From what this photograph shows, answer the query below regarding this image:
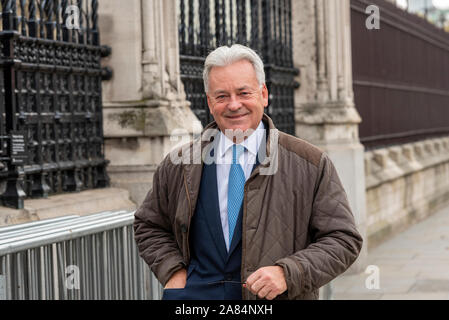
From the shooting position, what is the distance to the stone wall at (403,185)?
41.3 ft

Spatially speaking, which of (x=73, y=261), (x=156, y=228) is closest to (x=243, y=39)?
(x=73, y=261)

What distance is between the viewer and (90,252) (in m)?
4.74

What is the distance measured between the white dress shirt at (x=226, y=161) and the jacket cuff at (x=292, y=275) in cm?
27

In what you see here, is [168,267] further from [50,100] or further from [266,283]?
[50,100]

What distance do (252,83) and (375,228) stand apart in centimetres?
983

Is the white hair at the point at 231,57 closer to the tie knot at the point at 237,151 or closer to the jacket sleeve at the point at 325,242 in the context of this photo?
the tie knot at the point at 237,151

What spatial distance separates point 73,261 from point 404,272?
6.66 metres

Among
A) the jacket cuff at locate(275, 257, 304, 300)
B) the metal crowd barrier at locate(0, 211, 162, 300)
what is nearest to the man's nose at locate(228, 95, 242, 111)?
the jacket cuff at locate(275, 257, 304, 300)

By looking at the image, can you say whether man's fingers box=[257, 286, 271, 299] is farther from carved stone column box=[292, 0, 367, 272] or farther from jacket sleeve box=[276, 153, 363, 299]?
carved stone column box=[292, 0, 367, 272]

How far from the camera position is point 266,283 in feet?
9.33

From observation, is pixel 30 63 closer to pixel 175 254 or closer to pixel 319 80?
pixel 175 254

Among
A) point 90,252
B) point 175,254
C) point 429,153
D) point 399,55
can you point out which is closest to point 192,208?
point 175,254

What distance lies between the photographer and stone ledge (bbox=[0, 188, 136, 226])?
17.4ft

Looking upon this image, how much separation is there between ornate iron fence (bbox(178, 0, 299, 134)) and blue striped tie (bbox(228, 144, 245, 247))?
470 centimetres
